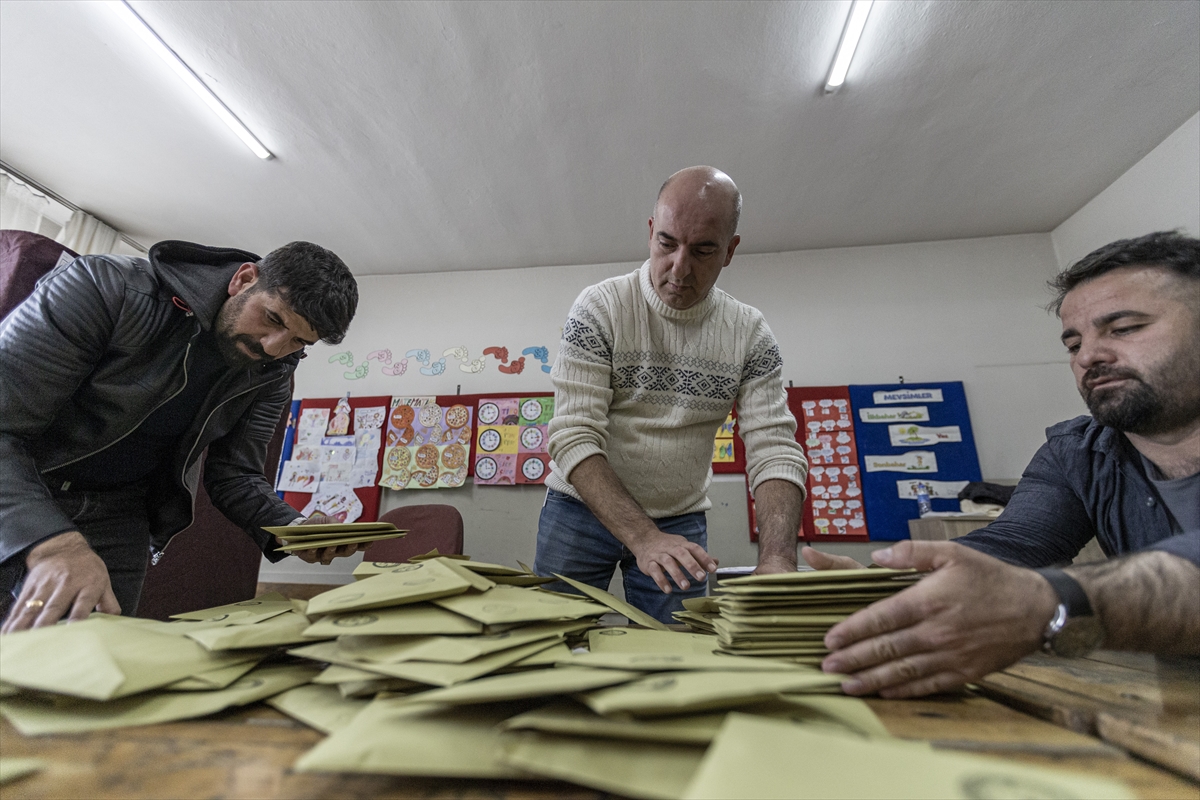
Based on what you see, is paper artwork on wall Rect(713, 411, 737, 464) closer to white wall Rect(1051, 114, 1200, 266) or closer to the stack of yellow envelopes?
white wall Rect(1051, 114, 1200, 266)

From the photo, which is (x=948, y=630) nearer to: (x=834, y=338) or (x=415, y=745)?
(x=415, y=745)

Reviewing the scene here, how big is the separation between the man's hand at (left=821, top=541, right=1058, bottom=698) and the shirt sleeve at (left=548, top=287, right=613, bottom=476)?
0.76 metres

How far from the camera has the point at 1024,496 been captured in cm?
120

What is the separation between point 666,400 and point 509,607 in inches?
35.2

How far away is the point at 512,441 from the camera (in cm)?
355

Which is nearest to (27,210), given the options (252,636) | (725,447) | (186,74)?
(186,74)

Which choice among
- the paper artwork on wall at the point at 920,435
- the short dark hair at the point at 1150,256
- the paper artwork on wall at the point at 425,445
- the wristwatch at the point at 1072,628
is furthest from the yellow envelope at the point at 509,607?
the paper artwork on wall at the point at 920,435

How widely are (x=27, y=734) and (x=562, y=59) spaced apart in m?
2.54

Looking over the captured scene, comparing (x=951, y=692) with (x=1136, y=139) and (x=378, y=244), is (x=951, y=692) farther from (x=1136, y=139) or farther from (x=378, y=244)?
(x=378, y=244)

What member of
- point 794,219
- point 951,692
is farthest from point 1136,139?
point 951,692

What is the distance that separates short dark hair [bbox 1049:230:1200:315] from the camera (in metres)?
1.05

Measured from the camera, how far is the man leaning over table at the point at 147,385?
997 millimetres

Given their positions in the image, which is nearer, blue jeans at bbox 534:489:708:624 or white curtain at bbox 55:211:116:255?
blue jeans at bbox 534:489:708:624

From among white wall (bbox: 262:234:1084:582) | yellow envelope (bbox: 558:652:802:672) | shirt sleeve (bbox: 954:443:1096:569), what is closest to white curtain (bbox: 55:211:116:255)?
white wall (bbox: 262:234:1084:582)
